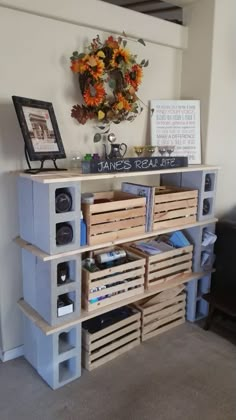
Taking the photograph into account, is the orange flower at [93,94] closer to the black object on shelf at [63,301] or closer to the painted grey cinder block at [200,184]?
the painted grey cinder block at [200,184]

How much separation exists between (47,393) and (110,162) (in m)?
1.23

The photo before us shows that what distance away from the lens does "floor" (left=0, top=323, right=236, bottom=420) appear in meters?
1.67

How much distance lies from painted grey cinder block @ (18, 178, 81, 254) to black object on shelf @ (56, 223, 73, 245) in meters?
0.02

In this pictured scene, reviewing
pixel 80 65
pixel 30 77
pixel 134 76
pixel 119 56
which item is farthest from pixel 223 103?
pixel 30 77

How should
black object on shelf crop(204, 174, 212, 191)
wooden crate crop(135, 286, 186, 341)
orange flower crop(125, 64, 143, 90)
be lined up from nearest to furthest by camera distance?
orange flower crop(125, 64, 143, 90) < wooden crate crop(135, 286, 186, 341) < black object on shelf crop(204, 174, 212, 191)

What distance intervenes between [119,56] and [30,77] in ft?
1.74

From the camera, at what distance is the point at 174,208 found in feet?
7.12

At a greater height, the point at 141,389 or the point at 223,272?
the point at 223,272

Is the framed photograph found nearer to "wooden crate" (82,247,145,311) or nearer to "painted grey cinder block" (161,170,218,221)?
"wooden crate" (82,247,145,311)

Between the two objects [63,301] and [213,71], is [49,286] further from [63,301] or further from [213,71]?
[213,71]

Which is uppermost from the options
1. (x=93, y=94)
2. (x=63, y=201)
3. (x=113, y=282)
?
(x=93, y=94)

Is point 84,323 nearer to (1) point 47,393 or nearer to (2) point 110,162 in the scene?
(1) point 47,393

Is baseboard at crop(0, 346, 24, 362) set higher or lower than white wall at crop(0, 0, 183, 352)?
lower

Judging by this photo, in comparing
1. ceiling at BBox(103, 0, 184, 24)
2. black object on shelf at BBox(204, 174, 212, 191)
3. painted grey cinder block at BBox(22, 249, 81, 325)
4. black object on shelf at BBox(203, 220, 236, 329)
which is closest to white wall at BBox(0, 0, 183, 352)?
painted grey cinder block at BBox(22, 249, 81, 325)
